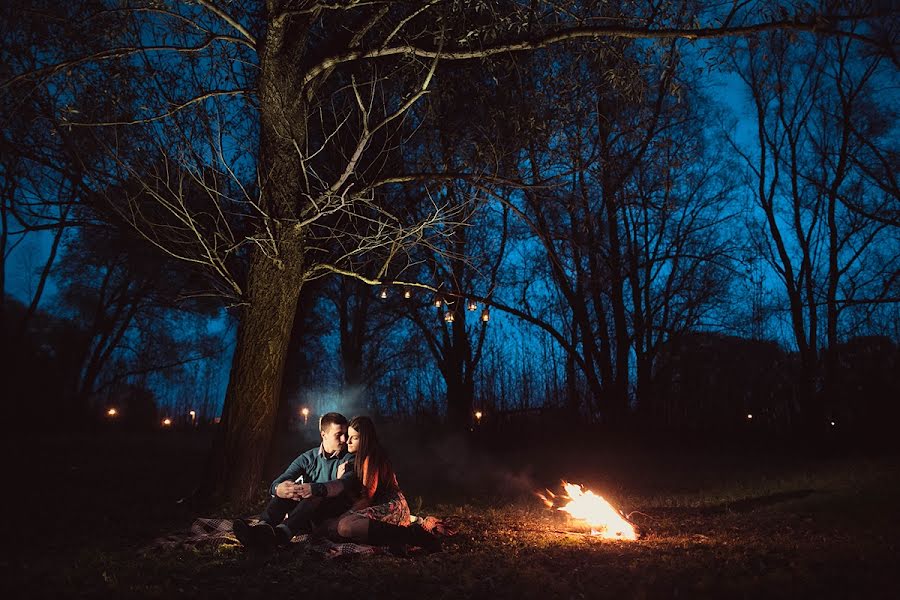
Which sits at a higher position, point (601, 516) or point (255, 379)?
point (255, 379)

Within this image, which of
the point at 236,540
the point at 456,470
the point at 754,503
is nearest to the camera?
the point at 236,540

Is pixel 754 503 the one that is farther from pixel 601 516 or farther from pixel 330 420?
pixel 330 420

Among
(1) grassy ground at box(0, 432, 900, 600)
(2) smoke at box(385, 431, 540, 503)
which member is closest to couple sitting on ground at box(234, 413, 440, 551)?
(1) grassy ground at box(0, 432, 900, 600)

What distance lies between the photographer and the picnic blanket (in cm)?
515

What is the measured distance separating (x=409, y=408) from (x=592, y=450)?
7.88 metres

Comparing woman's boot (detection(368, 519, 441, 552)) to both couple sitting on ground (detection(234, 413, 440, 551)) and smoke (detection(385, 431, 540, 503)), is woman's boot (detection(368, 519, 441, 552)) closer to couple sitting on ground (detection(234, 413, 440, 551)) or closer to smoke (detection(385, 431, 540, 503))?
couple sitting on ground (detection(234, 413, 440, 551))

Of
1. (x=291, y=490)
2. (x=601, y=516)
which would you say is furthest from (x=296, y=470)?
(x=601, y=516)

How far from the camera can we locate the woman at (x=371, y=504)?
5336 mm

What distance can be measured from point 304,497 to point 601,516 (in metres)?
2.95

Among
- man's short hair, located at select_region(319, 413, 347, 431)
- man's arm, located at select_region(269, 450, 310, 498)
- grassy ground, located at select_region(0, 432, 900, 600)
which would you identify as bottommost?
grassy ground, located at select_region(0, 432, 900, 600)

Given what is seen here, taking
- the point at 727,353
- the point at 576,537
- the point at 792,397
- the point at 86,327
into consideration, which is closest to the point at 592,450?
the point at 792,397

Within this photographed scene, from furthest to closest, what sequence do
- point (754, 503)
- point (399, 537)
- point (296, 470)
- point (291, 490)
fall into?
point (754, 503) < point (296, 470) < point (291, 490) < point (399, 537)

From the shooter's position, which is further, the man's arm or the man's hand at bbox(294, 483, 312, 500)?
the man's arm

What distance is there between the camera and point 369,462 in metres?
5.69
